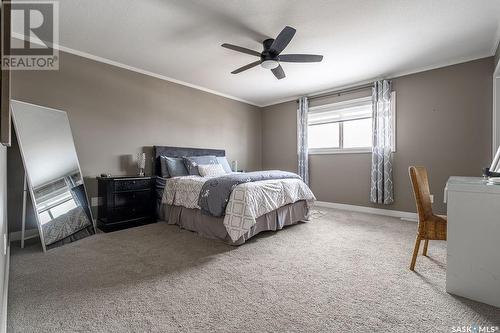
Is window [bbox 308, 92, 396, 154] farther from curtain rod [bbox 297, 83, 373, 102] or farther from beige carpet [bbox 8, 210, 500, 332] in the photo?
beige carpet [bbox 8, 210, 500, 332]

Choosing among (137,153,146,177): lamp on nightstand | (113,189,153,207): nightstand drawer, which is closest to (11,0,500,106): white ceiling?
(137,153,146,177): lamp on nightstand

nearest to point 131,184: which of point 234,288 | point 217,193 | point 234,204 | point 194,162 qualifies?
point 194,162

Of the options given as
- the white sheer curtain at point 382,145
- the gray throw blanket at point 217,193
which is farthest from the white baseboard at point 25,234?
the white sheer curtain at point 382,145

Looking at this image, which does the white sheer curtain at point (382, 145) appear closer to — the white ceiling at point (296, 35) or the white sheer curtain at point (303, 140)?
the white ceiling at point (296, 35)

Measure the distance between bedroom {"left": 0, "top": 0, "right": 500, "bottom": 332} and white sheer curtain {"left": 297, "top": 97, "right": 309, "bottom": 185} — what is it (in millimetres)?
50

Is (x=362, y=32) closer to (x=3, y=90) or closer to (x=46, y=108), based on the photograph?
(x=3, y=90)

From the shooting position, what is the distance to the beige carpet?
1.36 metres

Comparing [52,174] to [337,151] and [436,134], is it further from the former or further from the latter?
[436,134]

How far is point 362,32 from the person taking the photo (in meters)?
2.68

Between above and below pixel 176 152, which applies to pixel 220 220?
below

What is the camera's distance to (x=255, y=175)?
3.07m

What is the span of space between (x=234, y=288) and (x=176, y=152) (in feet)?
10.0

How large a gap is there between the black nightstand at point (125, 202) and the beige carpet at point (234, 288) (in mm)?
499

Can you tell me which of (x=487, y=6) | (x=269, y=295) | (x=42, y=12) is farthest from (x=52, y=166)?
(x=487, y=6)
